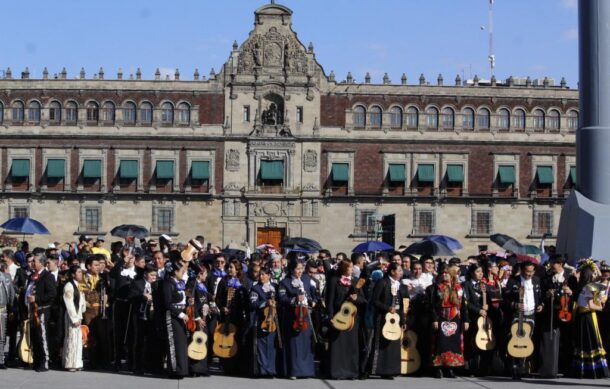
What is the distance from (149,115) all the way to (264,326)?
44.7m

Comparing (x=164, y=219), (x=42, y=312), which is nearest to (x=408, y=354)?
(x=42, y=312)

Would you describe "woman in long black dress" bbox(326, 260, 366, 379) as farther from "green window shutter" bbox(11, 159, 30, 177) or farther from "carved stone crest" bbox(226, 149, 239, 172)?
"green window shutter" bbox(11, 159, 30, 177)

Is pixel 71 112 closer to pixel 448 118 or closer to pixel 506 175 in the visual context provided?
pixel 448 118

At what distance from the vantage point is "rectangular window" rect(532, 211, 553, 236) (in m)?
62.0

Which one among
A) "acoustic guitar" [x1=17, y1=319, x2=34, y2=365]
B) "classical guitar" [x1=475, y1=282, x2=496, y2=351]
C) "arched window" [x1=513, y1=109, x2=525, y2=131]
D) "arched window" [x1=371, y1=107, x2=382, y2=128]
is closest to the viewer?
"classical guitar" [x1=475, y1=282, x2=496, y2=351]

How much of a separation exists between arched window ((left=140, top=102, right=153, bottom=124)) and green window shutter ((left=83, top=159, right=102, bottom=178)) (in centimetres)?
324

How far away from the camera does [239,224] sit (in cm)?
6056

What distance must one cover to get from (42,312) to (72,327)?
1.93ft

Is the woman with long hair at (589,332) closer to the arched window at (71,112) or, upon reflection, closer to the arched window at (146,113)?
the arched window at (146,113)

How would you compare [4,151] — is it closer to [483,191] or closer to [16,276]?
[483,191]

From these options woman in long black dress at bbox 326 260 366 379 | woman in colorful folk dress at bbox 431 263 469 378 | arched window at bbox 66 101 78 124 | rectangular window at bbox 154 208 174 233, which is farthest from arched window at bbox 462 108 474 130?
woman in long black dress at bbox 326 260 366 379

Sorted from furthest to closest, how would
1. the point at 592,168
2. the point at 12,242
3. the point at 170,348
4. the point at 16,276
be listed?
the point at 12,242, the point at 592,168, the point at 16,276, the point at 170,348

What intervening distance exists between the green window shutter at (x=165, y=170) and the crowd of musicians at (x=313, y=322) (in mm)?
42369

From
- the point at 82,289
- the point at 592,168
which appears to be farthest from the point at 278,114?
the point at 82,289
